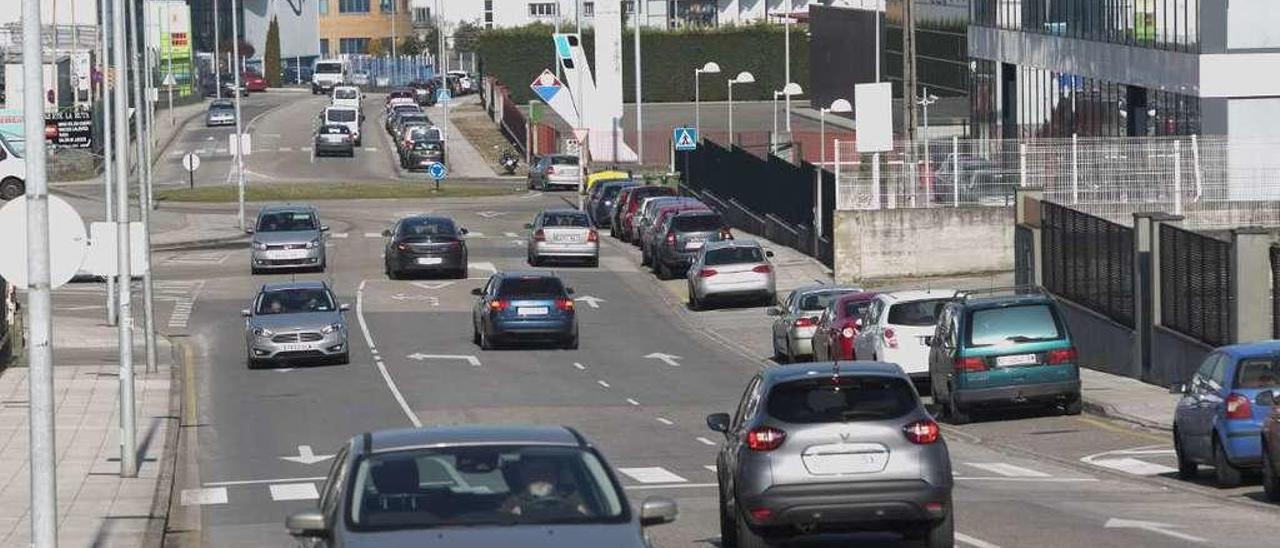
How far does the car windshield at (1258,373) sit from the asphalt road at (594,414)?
1.03 metres

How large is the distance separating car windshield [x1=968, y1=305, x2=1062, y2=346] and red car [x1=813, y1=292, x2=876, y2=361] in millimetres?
4855

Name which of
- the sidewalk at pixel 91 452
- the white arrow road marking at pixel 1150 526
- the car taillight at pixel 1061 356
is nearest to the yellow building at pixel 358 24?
the sidewalk at pixel 91 452

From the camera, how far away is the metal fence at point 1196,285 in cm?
3322

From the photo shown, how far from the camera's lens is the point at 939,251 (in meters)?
52.8

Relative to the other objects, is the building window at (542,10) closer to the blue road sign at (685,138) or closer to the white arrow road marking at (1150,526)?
the blue road sign at (685,138)

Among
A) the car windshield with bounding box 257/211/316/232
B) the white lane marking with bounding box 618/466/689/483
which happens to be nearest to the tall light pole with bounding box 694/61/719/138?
the car windshield with bounding box 257/211/316/232

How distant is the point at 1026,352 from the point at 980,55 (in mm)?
48811

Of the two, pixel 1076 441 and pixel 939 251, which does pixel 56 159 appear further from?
pixel 1076 441

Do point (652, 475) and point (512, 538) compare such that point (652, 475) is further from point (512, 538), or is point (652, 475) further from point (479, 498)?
point (512, 538)

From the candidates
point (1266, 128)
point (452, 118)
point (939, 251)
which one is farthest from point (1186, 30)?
point (452, 118)

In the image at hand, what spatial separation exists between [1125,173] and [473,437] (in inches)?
1626

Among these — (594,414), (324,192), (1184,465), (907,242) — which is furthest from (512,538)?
(324,192)

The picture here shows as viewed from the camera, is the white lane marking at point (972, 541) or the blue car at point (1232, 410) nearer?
the white lane marking at point (972, 541)

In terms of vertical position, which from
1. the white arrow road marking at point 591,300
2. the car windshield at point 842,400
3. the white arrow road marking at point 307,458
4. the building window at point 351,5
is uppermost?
the building window at point 351,5
